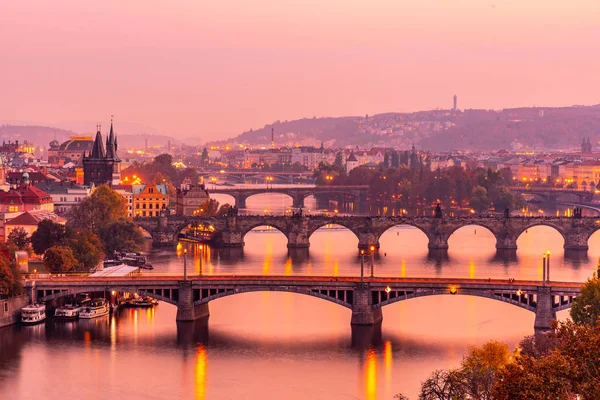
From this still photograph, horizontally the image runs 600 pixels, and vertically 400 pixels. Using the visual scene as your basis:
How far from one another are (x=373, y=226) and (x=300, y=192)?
1352 inches

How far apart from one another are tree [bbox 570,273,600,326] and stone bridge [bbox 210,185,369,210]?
204 ft

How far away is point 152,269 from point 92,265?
5289 millimetres

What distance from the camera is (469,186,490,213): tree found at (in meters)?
94.8

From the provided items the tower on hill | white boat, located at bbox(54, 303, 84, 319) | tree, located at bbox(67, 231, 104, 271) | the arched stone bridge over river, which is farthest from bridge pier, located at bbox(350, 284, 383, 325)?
the tower on hill

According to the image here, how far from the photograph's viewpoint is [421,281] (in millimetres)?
43562

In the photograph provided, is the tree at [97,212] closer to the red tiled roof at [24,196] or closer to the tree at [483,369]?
the red tiled roof at [24,196]

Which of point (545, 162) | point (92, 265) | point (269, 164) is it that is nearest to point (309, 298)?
point (92, 265)

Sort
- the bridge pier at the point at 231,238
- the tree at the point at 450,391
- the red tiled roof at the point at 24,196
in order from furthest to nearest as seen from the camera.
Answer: the bridge pier at the point at 231,238 → the red tiled roof at the point at 24,196 → the tree at the point at 450,391

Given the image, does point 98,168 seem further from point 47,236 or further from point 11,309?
point 11,309

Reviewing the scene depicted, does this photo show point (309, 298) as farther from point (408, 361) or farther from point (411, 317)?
point (408, 361)

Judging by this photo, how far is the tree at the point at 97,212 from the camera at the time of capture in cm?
6638

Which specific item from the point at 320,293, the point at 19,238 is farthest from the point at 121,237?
the point at 320,293

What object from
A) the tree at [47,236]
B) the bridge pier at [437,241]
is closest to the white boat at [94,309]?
the tree at [47,236]

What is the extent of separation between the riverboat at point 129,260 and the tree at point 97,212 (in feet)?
15.2
